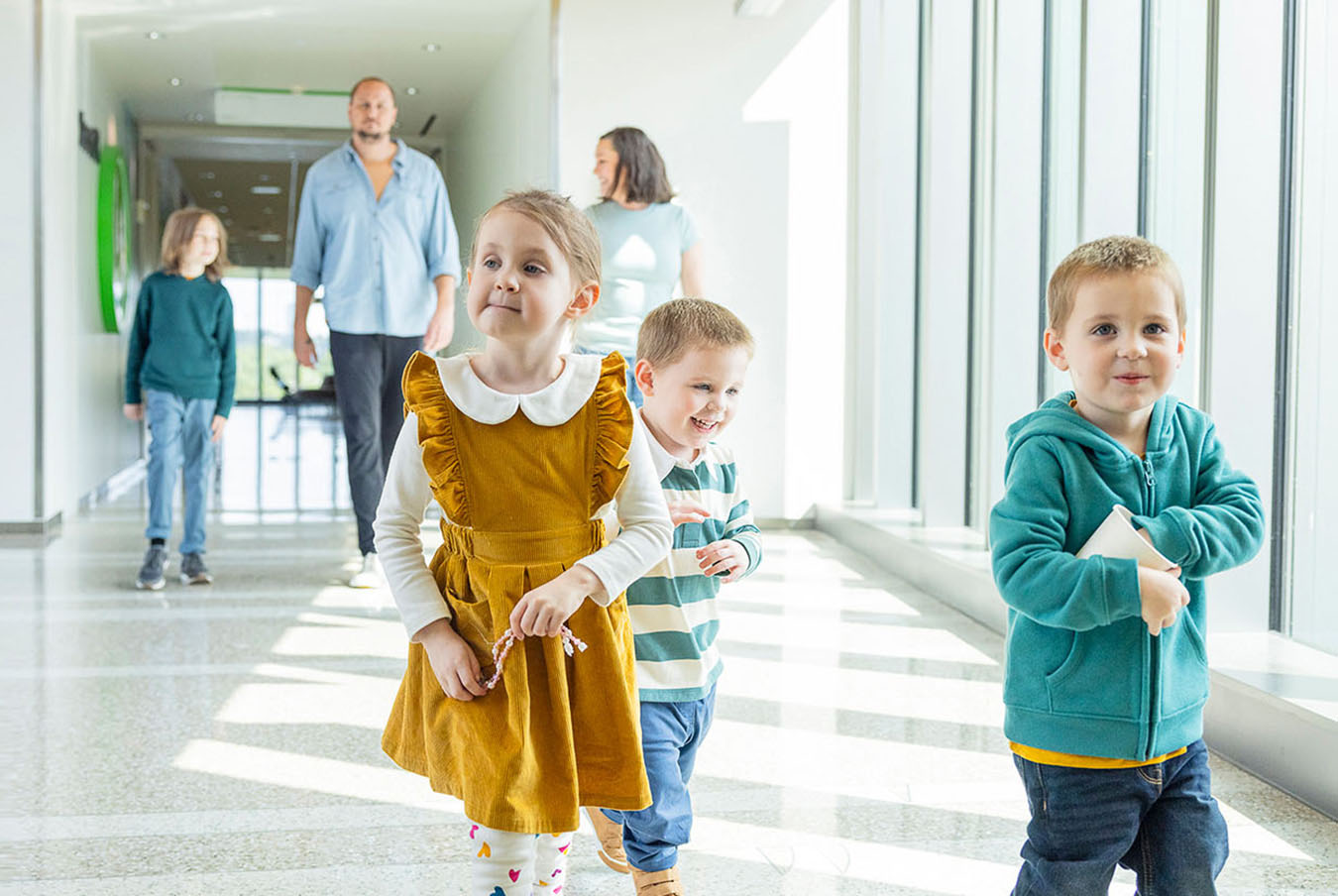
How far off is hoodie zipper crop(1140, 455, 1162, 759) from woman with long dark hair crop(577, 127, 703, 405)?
2976mm

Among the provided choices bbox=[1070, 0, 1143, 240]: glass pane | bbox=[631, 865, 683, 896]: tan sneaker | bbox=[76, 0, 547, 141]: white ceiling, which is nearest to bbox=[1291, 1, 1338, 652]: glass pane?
bbox=[1070, 0, 1143, 240]: glass pane

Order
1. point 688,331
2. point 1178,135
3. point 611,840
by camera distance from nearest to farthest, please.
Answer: point 688,331, point 611,840, point 1178,135

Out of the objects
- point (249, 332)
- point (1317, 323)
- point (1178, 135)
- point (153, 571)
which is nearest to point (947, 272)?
point (1178, 135)

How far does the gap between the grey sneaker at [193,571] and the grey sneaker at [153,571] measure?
0.11 meters

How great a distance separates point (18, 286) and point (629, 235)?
11.1ft

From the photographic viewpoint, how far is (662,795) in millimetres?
1888

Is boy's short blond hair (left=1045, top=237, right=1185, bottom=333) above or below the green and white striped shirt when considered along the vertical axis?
above

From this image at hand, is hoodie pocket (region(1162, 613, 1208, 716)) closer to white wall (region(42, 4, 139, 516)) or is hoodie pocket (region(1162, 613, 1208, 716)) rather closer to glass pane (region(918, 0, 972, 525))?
glass pane (region(918, 0, 972, 525))

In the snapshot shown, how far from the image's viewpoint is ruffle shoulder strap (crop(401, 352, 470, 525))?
1.57 meters

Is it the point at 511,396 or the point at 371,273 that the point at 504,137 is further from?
the point at 511,396

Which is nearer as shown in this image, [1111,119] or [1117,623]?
[1117,623]

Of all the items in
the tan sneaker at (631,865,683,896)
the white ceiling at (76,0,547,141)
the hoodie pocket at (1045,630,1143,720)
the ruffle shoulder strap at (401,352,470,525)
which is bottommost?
the tan sneaker at (631,865,683,896)

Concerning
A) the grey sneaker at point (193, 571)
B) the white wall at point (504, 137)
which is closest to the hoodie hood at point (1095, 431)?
the grey sneaker at point (193, 571)

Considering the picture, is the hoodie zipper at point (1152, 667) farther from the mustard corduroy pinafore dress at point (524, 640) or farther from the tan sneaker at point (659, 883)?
the tan sneaker at point (659, 883)
